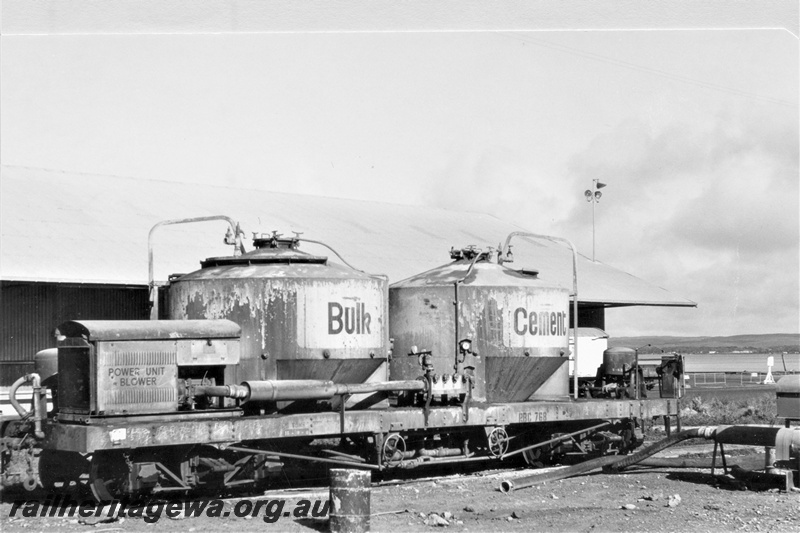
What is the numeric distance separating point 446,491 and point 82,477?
5.10 meters

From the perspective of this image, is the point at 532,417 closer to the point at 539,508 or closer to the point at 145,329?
the point at 539,508

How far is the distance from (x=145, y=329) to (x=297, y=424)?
2442 mm

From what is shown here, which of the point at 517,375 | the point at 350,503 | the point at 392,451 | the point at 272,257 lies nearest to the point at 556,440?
the point at 517,375

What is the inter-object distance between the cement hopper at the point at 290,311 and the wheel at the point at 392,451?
3.29 feet

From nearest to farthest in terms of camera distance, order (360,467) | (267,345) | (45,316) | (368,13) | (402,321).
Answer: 1. (368,13)
2. (267,345)
3. (360,467)
4. (402,321)
5. (45,316)

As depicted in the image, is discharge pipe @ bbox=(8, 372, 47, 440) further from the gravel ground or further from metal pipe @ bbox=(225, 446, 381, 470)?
metal pipe @ bbox=(225, 446, 381, 470)

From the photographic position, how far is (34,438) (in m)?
13.1

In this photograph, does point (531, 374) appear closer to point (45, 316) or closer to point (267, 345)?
point (267, 345)

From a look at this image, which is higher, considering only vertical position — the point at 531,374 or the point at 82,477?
the point at 531,374

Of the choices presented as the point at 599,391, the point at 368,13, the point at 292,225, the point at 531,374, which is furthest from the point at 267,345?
the point at 292,225

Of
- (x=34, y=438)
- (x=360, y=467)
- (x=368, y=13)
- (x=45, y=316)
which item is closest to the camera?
(x=368, y=13)

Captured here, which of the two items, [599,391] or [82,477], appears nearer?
[82,477]

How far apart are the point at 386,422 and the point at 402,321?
2.56m

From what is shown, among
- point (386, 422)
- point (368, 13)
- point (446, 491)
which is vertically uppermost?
point (368, 13)
